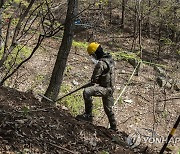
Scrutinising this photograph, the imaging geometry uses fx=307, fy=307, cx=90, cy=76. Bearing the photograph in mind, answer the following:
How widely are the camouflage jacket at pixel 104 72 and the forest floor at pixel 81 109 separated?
0.92m

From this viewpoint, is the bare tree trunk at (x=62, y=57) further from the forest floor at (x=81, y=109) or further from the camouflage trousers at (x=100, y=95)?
the camouflage trousers at (x=100, y=95)

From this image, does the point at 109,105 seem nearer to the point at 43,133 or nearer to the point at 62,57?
the point at 62,57

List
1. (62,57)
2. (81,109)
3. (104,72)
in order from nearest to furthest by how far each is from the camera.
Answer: (104,72) < (62,57) < (81,109)

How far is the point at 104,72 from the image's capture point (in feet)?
21.3

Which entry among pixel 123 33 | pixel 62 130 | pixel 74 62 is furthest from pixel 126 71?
pixel 62 130

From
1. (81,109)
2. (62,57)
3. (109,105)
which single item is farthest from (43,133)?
(81,109)

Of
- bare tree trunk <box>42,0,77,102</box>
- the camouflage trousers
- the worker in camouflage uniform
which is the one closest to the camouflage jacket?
the worker in camouflage uniform

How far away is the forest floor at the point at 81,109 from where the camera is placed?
4367 millimetres

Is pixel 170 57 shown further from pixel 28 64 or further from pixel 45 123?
pixel 45 123

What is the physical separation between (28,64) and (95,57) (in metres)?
7.50

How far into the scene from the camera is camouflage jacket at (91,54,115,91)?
6355mm

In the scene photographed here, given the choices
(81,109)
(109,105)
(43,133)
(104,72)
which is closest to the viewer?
(43,133)

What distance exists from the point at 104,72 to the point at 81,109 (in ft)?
14.8

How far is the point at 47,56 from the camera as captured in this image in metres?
14.8
